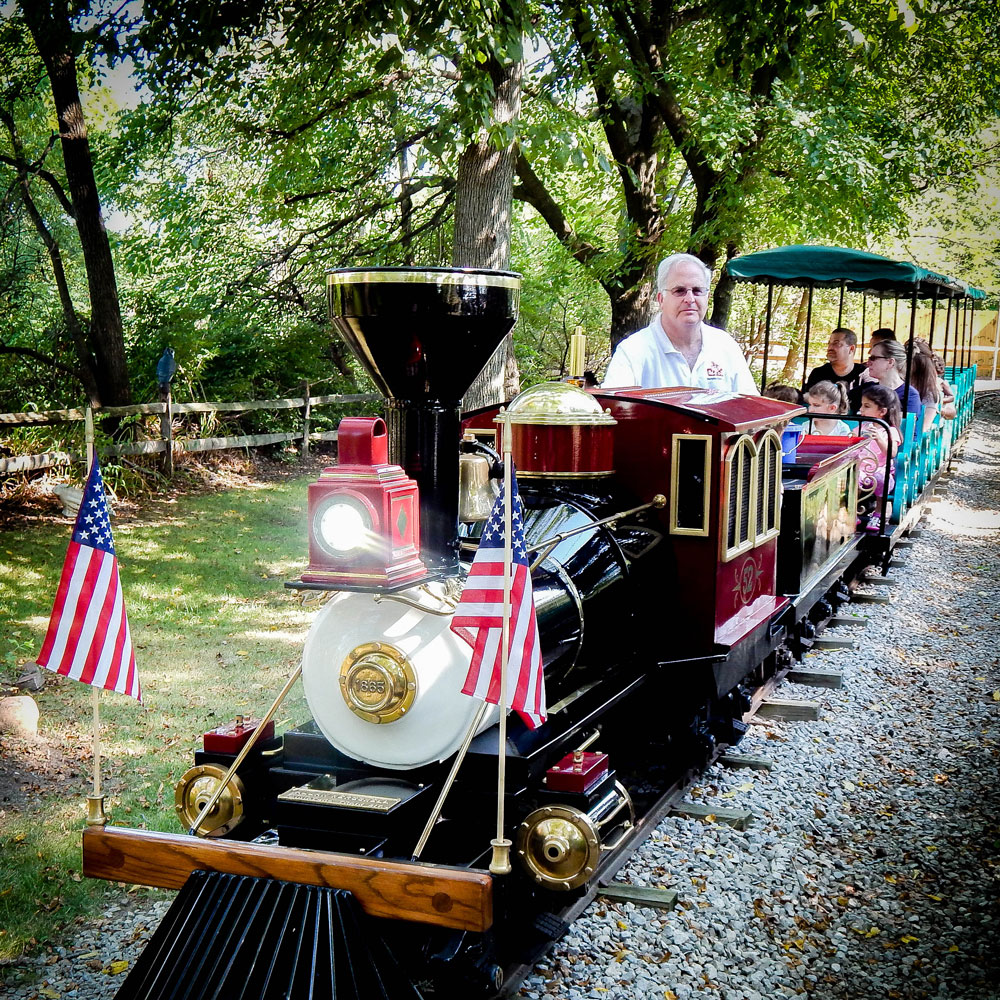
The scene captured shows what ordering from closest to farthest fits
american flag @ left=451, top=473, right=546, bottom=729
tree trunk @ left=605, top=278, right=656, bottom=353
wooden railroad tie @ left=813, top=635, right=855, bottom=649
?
american flag @ left=451, top=473, right=546, bottom=729 < wooden railroad tie @ left=813, top=635, right=855, bottom=649 < tree trunk @ left=605, top=278, right=656, bottom=353

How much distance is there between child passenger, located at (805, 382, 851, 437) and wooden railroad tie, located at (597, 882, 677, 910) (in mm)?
6270

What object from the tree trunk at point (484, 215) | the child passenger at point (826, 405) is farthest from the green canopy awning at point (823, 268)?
the tree trunk at point (484, 215)

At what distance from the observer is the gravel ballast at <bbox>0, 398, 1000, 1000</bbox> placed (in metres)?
3.32

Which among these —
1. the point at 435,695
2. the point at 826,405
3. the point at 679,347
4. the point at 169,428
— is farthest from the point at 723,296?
the point at 435,695

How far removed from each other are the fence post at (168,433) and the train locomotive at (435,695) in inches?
371

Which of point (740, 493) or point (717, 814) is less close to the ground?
point (740, 493)

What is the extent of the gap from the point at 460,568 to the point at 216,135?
32.4 feet

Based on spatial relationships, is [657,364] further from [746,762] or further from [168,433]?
[168,433]

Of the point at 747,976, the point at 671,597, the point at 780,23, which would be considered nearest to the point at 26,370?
the point at 780,23

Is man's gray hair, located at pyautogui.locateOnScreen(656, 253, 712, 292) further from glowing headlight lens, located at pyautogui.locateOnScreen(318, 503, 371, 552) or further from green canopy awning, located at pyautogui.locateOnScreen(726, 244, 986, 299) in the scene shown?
green canopy awning, located at pyautogui.locateOnScreen(726, 244, 986, 299)

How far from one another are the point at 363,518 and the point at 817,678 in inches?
175

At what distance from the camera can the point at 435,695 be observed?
3021 millimetres

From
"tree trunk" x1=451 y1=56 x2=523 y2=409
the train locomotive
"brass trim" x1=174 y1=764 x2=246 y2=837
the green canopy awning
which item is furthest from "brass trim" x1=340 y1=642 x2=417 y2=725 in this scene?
the green canopy awning

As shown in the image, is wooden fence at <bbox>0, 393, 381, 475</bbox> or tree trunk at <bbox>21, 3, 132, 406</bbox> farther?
tree trunk at <bbox>21, 3, 132, 406</bbox>
